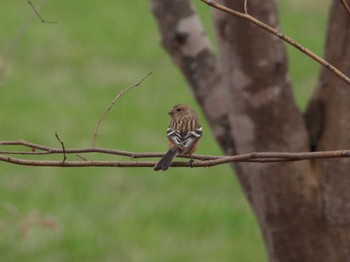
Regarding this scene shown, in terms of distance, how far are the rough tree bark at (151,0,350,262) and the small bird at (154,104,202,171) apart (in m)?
0.31

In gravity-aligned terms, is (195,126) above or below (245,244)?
below

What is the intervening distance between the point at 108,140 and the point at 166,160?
7.49 m

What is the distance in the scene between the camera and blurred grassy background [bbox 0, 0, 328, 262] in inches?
369

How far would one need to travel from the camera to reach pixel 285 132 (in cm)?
574

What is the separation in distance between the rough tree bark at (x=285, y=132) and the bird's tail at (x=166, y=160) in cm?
95

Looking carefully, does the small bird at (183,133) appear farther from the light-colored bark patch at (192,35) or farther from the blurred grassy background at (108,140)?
the blurred grassy background at (108,140)

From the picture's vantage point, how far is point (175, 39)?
244 inches

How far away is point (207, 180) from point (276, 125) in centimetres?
539

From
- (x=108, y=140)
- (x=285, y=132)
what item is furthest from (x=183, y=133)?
(x=108, y=140)

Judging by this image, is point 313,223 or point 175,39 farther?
point 175,39

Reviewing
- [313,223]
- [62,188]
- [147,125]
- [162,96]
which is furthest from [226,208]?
[313,223]

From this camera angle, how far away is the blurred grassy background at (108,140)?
9367 millimetres

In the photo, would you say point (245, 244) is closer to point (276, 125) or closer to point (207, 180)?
point (207, 180)

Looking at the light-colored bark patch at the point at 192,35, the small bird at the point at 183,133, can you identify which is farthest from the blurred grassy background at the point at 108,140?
the small bird at the point at 183,133
